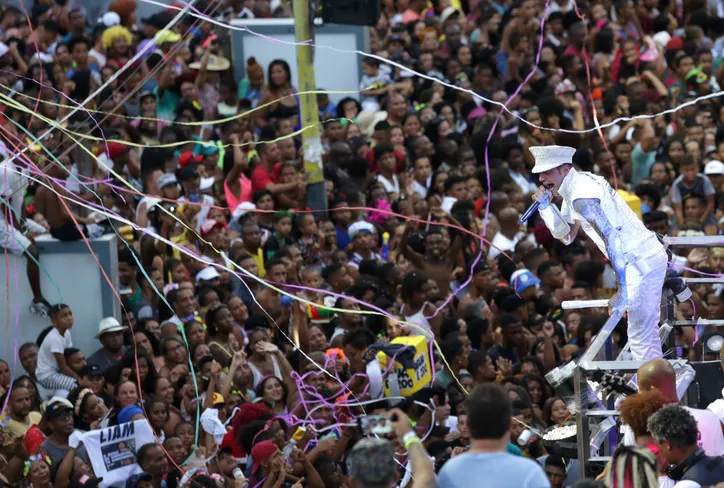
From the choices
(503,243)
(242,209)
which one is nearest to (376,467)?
(242,209)

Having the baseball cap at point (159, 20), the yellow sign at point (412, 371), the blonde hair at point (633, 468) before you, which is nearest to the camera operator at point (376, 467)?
the blonde hair at point (633, 468)

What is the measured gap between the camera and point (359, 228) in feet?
43.1

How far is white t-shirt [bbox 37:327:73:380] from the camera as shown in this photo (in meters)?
11.4

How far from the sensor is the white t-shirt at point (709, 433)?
23.1ft

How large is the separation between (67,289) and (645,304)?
243 inches

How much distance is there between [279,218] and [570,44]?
6.02m

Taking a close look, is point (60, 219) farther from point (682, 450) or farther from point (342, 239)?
point (682, 450)

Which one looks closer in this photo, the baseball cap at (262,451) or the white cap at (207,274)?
the baseball cap at (262,451)

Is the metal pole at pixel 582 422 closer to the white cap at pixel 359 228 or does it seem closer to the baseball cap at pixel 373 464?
the baseball cap at pixel 373 464

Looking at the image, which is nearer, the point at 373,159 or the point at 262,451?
the point at 262,451

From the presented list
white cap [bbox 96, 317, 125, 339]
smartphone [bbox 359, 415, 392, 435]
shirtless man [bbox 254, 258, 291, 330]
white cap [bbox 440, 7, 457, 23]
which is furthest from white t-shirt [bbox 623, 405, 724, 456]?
white cap [bbox 440, 7, 457, 23]

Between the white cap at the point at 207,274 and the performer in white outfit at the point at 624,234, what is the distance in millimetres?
4547

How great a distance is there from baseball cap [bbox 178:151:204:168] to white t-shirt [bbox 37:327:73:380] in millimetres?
2779

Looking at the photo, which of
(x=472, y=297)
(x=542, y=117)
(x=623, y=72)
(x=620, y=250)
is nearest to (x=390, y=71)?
(x=542, y=117)
